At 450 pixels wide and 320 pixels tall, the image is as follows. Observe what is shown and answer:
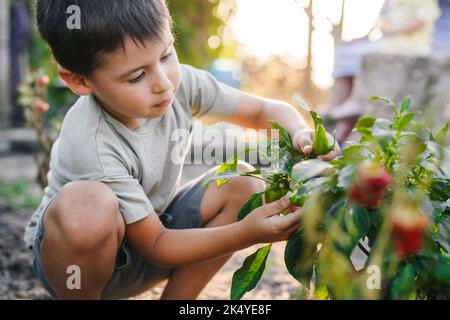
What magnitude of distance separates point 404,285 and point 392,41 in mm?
3114

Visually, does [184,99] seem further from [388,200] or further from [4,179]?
[4,179]

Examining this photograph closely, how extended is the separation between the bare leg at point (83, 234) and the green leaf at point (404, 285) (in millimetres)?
729

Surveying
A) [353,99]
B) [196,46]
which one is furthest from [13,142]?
[353,99]

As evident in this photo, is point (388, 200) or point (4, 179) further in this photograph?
point (4, 179)

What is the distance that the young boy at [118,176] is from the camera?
1427 millimetres

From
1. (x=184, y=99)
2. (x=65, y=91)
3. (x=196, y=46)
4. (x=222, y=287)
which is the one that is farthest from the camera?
(x=196, y=46)

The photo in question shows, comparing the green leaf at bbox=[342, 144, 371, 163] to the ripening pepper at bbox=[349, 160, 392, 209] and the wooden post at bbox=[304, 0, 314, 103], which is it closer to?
the ripening pepper at bbox=[349, 160, 392, 209]

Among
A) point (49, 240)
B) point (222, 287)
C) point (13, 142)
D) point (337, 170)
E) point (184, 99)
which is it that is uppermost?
point (337, 170)

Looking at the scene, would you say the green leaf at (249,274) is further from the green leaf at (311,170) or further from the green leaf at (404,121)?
the green leaf at (404,121)

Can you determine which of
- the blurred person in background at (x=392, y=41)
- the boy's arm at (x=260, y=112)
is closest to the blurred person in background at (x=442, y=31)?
the blurred person in background at (x=392, y=41)

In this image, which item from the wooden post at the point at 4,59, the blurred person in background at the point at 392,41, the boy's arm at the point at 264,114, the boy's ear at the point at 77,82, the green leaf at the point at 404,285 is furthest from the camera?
the wooden post at the point at 4,59

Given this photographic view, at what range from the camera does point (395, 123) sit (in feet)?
3.45

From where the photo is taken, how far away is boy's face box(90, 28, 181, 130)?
1.44 m

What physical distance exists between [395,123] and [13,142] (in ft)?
17.2
